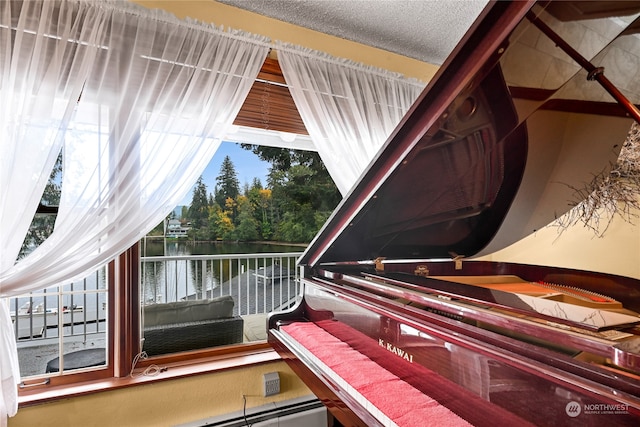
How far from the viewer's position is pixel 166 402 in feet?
5.81

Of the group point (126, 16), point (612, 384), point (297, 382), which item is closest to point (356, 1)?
point (126, 16)

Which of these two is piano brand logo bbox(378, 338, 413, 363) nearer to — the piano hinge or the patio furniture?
the piano hinge

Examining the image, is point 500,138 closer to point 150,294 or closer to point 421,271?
point 421,271

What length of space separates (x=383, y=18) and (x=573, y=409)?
2.18 m

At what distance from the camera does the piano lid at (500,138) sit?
29.4 inches

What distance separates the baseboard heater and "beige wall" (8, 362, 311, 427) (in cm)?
3

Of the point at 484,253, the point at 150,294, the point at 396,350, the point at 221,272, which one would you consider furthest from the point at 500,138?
the point at 221,272

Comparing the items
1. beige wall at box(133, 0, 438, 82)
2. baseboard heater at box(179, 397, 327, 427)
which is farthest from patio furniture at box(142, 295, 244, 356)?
beige wall at box(133, 0, 438, 82)

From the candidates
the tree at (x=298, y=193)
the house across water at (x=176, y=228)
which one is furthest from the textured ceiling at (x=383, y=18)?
the house across water at (x=176, y=228)

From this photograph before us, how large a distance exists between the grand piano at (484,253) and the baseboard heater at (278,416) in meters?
0.74

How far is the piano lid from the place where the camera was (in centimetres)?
75

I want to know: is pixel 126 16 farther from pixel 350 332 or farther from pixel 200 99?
pixel 350 332

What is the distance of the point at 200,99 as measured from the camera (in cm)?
179

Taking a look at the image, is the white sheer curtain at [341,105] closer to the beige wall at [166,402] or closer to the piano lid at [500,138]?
the piano lid at [500,138]
